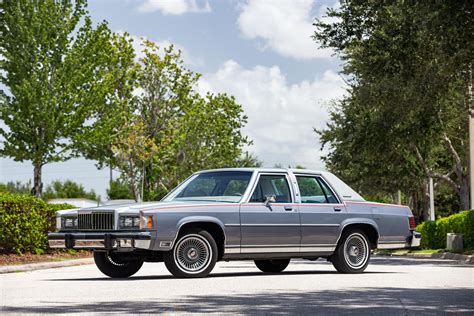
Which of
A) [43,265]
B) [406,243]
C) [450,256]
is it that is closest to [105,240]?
[406,243]

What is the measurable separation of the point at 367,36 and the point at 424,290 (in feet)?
55.4

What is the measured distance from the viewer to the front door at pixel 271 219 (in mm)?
15617

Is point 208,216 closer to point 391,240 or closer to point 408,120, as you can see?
point 391,240

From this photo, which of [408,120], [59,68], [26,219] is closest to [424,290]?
[26,219]

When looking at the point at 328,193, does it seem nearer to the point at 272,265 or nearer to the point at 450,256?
the point at 272,265

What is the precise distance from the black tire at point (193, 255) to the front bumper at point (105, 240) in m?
0.56

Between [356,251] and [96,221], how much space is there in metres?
4.77

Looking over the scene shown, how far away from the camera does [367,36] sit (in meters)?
29.0

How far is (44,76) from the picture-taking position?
139 ft

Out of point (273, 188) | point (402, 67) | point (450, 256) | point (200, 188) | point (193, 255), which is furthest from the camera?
point (450, 256)

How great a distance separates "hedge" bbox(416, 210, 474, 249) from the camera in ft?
111

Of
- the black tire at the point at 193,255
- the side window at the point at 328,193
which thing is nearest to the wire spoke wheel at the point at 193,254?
the black tire at the point at 193,255

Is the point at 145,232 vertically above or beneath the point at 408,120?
beneath

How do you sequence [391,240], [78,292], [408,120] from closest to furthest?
[78,292] → [391,240] → [408,120]
